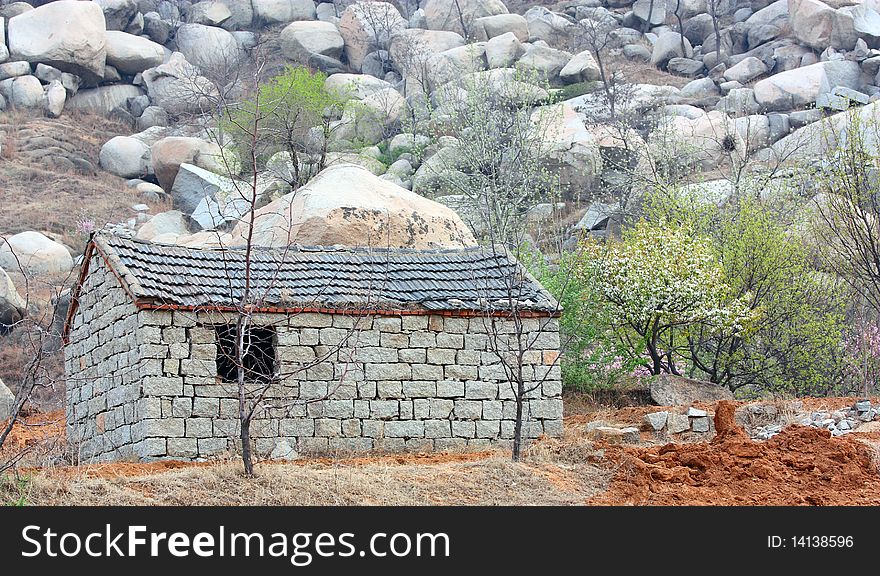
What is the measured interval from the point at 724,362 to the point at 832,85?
30.0 metres

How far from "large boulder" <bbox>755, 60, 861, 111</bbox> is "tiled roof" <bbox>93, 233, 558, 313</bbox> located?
32868 millimetres

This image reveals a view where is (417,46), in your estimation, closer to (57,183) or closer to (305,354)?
(57,183)

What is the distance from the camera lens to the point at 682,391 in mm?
20109

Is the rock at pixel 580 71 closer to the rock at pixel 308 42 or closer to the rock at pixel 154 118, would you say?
the rock at pixel 308 42

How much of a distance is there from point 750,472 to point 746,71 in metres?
44.3

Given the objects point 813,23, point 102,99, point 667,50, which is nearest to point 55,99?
point 102,99

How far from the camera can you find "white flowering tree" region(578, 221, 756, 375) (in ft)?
68.2

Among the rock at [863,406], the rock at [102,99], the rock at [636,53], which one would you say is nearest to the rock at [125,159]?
the rock at [102,99]

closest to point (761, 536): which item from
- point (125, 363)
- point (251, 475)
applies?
point (251, 475)

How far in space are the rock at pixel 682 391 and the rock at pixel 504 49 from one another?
3358cm

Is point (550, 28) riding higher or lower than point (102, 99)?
higher

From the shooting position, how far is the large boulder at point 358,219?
20406mm

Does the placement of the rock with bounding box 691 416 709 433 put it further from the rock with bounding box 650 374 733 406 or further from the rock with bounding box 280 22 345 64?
the rock with bounding box 280 22 345 64

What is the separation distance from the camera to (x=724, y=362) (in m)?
22.5
